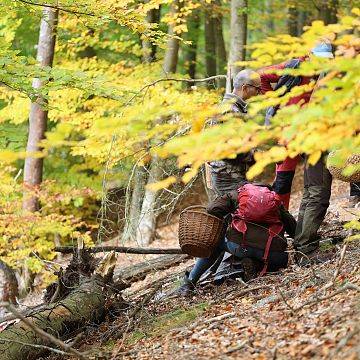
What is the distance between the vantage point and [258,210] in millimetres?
6848

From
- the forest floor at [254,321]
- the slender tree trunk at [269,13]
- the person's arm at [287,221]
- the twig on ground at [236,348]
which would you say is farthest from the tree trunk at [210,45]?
the twig on ground at [236,348]

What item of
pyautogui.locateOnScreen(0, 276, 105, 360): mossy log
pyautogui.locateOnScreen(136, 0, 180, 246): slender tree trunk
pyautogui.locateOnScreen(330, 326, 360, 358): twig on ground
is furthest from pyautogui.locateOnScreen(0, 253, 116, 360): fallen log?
pyautogui.locateOnScreen(136, 0, 180, 246): slender tree trunk

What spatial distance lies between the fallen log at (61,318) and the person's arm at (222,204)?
1.38m

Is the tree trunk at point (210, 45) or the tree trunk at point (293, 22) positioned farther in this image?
the tree trunk at point (293, 22)

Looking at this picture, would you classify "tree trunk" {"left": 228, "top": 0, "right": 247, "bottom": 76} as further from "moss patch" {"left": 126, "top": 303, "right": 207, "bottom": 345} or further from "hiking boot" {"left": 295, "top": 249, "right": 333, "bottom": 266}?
"moss patch" {"left": 126, "top": 303, "right": 207, "bottom": 345}

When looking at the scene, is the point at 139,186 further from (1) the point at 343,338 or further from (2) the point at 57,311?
(1) the point at 343,338

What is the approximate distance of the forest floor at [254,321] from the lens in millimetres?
4605

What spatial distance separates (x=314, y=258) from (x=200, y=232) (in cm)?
116

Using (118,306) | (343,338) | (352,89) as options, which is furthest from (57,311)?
(352,89)

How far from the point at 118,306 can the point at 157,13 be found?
8947mm

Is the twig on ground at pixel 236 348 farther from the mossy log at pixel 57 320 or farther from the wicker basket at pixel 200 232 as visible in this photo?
the wicker basket at pixel 200 232

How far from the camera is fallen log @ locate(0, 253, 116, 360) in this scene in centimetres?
605

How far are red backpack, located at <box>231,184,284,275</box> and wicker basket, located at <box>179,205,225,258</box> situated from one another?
0.70 ft

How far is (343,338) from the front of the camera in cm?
422
